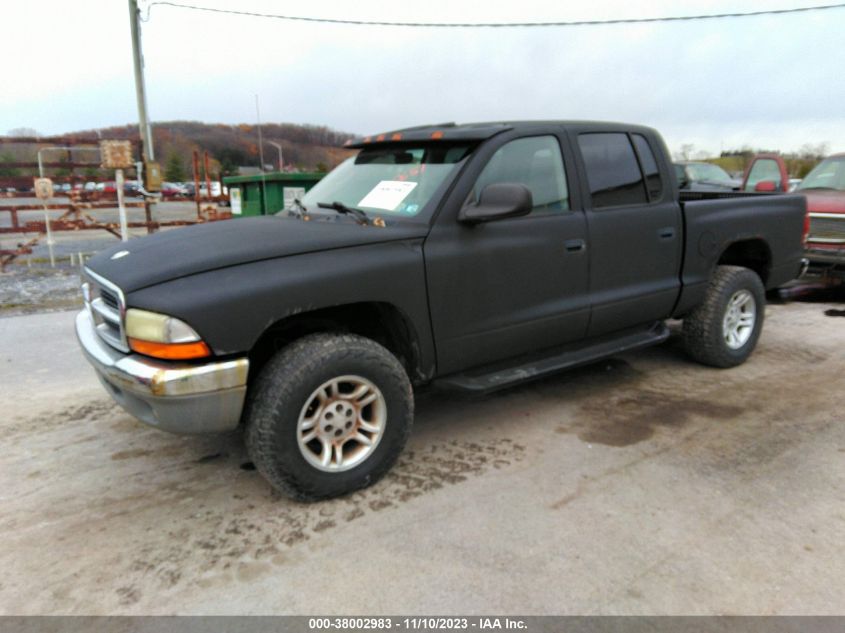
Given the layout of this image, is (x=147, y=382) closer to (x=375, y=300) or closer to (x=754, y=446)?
(x=375, y=300)

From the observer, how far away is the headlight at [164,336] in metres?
2.66

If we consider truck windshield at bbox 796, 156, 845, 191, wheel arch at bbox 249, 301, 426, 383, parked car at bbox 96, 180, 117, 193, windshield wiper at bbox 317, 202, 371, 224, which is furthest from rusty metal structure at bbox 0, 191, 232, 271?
truck windshield at bbox 796, 156, 845, 191

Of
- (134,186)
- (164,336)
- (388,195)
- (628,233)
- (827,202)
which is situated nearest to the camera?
(164,336)

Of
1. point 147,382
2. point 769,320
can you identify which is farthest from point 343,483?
point 769,320

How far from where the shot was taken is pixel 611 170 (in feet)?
13.9

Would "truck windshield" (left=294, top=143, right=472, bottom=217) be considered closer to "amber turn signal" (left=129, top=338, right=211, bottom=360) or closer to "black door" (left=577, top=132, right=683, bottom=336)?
"black door" (left=577, top=132, right=683, bottom=336)

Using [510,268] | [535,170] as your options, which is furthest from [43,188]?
[510,268]

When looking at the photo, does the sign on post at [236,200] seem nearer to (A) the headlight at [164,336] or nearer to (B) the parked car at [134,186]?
(B) the parked car at [134,186]

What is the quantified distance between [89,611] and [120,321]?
1.21 m

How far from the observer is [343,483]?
312cm

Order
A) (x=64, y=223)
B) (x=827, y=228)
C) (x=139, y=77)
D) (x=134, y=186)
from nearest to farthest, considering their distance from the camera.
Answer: (x=827, y=228)
(x=64, y=223)
(x=134, y=186)
(x=139, y=77)

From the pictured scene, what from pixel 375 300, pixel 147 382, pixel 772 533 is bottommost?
pixel 772 533

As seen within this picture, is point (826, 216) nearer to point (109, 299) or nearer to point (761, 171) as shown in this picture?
point (761, 171)

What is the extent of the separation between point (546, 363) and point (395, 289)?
4.17ft
